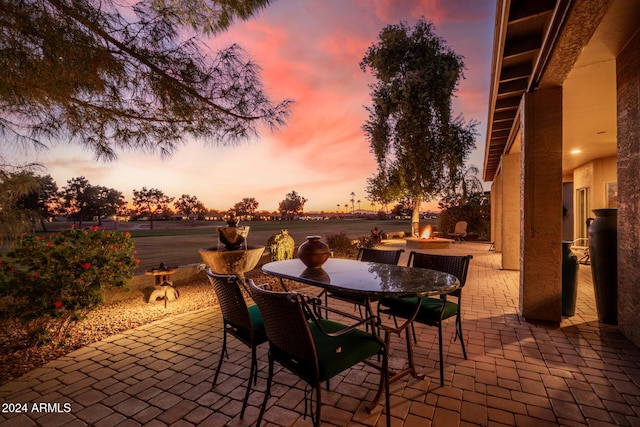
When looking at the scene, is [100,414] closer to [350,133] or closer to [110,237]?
[110,237]

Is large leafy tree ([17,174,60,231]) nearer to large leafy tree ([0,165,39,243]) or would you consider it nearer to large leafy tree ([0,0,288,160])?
large leafy tree ([0,165,39,243])

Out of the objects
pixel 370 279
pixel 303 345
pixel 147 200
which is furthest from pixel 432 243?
pixel 147 200

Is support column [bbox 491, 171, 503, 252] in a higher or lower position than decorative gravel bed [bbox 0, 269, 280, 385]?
higher

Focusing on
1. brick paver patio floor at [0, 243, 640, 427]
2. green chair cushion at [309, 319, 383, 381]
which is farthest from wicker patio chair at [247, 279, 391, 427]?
brick paver patio floor at [0, 243, 640, 427]

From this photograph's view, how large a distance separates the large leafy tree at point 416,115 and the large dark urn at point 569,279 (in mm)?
10199

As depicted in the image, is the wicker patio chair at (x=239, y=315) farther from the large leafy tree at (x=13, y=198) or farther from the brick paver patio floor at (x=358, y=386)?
the large leafy tree at (x=13, y=198)

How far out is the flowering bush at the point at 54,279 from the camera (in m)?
2.88

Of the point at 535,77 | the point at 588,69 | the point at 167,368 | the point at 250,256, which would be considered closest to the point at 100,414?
the point at 167,368

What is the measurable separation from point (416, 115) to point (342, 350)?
13.3 meters

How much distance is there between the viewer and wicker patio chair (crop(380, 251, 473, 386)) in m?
2.49

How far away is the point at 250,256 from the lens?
182 inches

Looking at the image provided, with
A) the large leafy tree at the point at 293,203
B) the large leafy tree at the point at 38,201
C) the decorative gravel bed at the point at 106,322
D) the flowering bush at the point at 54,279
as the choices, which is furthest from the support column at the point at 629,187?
the large leafy tree at the point at 293,203

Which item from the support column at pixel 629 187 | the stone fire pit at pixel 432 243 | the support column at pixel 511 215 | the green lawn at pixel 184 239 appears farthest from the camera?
the stone fire pit at pixel 432 243

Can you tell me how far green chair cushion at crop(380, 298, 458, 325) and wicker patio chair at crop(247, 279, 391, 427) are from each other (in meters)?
0.77
